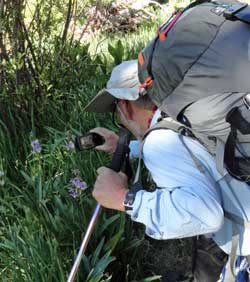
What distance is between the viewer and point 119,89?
193 cm

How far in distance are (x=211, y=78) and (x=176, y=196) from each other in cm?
38

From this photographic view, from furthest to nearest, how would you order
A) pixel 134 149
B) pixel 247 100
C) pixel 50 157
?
pixel 50 157 → pixel 134 149 → pixel 247 100

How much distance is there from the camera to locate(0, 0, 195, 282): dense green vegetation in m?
2.30

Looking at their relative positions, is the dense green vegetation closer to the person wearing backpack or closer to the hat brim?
the hat brim

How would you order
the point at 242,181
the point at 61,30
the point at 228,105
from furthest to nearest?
1. the point at 61,30
2. the point at 242,181
3. the point at 228,105

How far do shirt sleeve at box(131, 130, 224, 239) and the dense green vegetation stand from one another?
2.00ft

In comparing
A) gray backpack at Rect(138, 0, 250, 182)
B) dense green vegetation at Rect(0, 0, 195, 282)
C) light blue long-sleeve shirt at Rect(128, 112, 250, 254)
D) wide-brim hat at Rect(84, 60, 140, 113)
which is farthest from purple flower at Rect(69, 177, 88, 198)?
gray backpack at Rect(138, 0, 250, 182)

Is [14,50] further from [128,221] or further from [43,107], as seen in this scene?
[128,221]

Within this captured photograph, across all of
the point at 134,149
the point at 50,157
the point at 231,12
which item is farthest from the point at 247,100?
the point at 50,157

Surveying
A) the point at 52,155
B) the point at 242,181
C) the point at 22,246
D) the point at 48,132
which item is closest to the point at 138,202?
the point at 242,181

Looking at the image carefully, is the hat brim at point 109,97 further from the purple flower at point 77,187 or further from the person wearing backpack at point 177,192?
the purple flower at point 77,187

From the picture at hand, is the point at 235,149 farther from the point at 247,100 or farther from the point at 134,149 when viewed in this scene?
the point at 134,149

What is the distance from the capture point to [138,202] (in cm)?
172

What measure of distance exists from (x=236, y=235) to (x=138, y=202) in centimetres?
39
